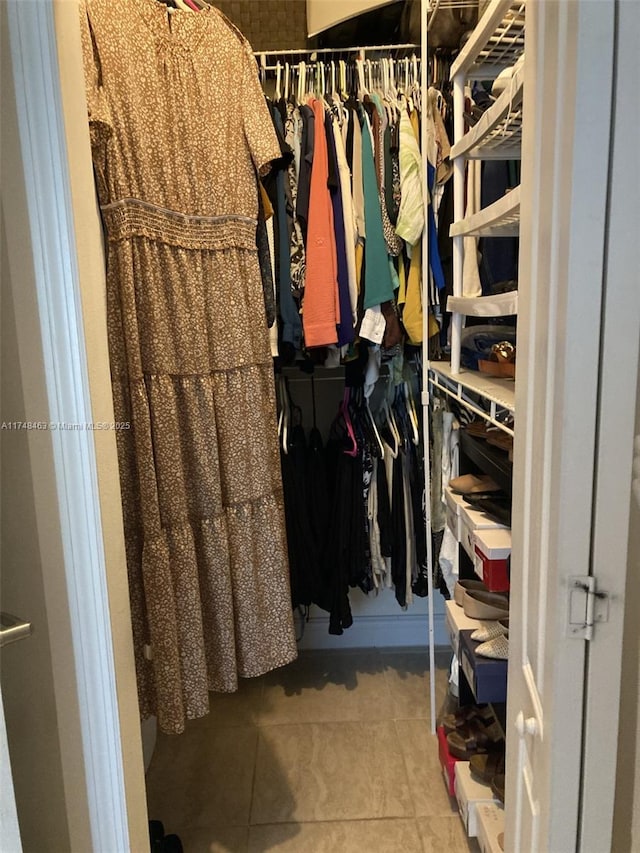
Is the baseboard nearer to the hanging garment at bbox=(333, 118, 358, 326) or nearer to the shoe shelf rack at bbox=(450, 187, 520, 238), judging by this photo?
the hanging garment at bbox=(333, 118, 358, 326)

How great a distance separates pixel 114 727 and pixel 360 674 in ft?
5.28

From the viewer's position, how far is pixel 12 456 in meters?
0.86

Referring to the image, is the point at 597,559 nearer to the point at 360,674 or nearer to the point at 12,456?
the point at 12,456

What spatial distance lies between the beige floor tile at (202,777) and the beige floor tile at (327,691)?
165 mm

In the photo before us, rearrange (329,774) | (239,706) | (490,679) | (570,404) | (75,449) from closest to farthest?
(570,404) < (75,449) < (490,679) < (329,774) < (239,706)

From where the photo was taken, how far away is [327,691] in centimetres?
228

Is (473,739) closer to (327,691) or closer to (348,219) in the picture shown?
(327,691)

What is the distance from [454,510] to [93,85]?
4.23ft

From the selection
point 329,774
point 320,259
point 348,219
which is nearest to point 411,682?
point 329,774

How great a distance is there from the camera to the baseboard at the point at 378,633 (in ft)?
8.27

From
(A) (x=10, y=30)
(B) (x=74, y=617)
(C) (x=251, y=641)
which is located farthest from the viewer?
(C) (x=251, y=641)

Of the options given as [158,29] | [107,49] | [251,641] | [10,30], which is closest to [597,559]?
[10,30]

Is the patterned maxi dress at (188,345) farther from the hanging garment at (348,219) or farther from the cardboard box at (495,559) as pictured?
the cardboard box at (495,559)

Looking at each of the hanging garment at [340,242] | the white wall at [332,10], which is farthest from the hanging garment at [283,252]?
the white wall at [332,10]
